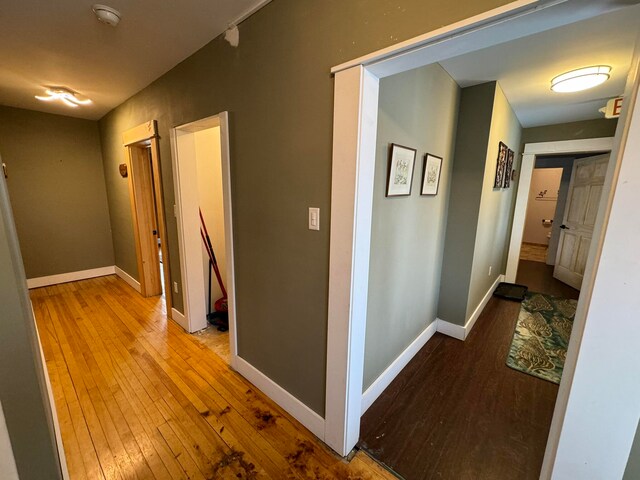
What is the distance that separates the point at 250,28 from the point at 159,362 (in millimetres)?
2519

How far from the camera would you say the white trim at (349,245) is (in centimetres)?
112

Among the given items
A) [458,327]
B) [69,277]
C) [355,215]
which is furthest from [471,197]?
[69,277]

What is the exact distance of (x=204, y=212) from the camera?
284cm

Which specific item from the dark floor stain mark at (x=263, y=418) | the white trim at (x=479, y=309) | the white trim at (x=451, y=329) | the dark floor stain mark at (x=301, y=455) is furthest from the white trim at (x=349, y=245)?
the white trim at (x=479, y=309)

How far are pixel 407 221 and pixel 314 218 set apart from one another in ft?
2.80

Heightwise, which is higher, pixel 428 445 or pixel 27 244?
pixel 27 244

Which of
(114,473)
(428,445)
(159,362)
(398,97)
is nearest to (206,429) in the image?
(114,473)

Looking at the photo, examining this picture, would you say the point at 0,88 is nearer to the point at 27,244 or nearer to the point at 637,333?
the point at 27,244

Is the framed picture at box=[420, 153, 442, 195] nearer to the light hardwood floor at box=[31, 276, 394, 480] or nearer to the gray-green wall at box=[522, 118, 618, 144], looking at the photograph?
the light hardwood floor at box=[31, 276, 394, 480]

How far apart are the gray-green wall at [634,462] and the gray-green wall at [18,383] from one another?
1659mm

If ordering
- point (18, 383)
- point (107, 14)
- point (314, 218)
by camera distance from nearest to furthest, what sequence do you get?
point (18, 383) < point (314, 218) < point (107, 14)

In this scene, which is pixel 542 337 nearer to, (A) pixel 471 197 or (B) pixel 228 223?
(A) pixel 471 197

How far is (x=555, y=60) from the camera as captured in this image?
189 centimetres

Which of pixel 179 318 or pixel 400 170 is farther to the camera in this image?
pixel 179 318
